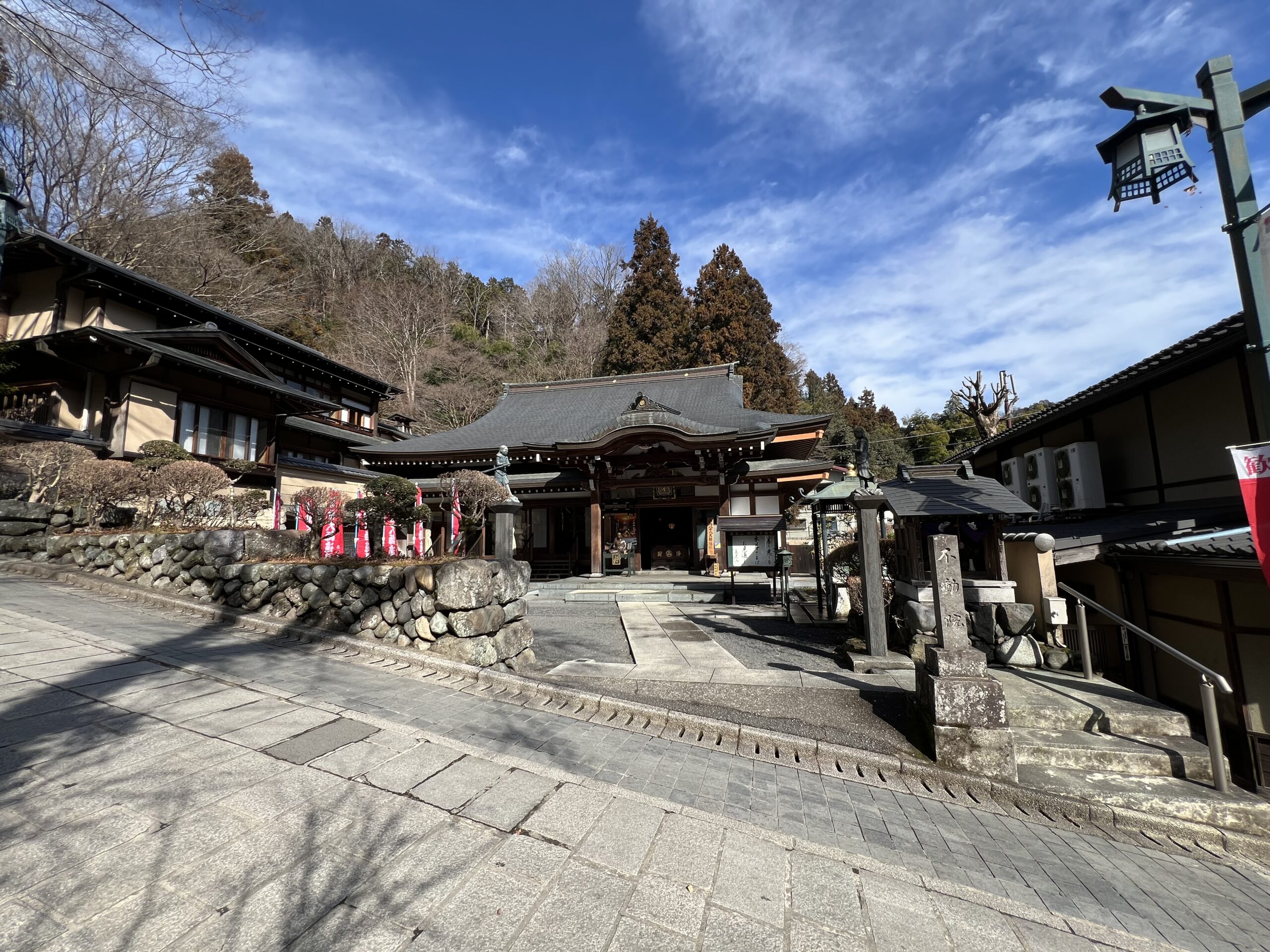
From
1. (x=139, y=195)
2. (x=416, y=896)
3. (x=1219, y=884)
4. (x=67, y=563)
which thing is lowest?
(x=1219, y=884)

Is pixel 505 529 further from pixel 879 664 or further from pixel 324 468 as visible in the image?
pixel 324 468

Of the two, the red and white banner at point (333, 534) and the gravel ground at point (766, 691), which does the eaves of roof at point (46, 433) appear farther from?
the gravel ground at point (766, 691)

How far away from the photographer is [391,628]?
19.0ft

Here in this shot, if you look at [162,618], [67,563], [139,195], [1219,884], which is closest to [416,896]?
[1219,884]

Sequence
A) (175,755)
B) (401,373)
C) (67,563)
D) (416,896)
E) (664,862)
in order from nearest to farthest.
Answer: (416,896) < (664,862) < (175,755) < (67,563) < (401,373)

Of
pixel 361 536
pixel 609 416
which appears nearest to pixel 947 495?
pixel 361 536

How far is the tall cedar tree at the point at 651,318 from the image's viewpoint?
95.4ft

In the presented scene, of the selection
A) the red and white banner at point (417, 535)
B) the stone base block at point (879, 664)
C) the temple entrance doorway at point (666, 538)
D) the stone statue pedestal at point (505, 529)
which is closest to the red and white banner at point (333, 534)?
the red and white banner at point (417, 535)

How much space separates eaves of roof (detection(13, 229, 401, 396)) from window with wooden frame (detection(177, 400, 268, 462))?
3.21 m

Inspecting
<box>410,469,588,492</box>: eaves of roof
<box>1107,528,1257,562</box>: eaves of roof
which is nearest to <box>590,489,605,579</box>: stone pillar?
<box>410,469,588,492</box>: eaves of roof

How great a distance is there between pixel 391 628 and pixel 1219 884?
6990 mm

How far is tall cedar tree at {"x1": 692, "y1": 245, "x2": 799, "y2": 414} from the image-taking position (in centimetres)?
2881

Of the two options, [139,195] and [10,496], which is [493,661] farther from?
[139,195]

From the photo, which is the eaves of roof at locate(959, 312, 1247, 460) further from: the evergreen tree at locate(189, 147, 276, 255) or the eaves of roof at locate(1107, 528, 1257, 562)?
the evergreen tree at locate(189, 147, 276, 255)
